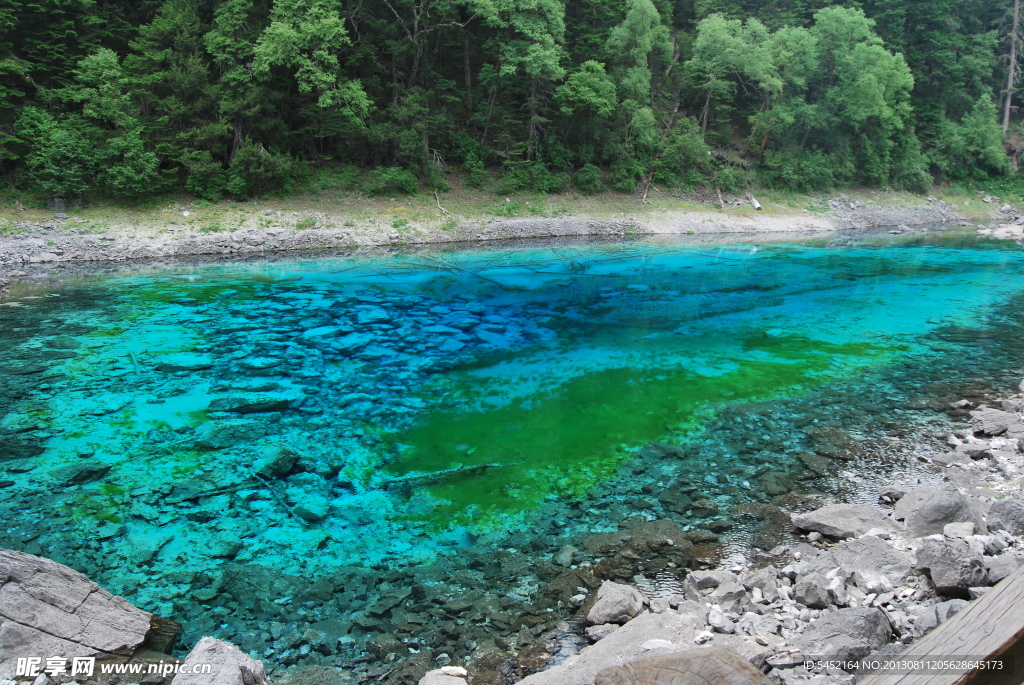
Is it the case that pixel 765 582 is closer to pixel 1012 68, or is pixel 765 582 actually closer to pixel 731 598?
pixel 731 598

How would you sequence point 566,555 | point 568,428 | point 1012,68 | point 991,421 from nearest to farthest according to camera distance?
point 566,555, point 991,421, point 568,428, point 1012,68

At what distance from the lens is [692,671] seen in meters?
2.43

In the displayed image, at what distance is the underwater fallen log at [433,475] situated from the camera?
7.50 metres

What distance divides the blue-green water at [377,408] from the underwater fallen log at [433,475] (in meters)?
0.05

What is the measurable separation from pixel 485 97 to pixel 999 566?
35.6 metres

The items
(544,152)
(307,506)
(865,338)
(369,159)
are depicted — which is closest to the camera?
(307,506)

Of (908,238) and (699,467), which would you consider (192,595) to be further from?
(908,238)

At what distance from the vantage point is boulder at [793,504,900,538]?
5914 millimetres

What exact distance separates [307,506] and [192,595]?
172 cm

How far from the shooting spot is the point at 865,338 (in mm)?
14391

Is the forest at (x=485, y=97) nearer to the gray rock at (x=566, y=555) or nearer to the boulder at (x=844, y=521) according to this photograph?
the gray rock at (x=566, y=555)

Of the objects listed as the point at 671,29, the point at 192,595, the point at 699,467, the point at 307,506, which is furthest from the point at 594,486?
the point at 671,29

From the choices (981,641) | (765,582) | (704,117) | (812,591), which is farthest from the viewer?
(704,117)

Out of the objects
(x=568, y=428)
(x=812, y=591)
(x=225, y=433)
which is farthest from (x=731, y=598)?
(x=225, y=433)
